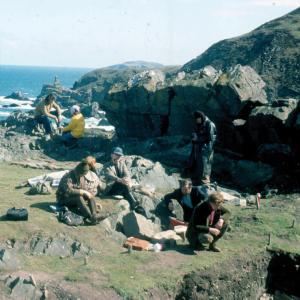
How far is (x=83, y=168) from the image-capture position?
13312 millimetres

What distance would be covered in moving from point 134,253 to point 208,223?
6.19ft

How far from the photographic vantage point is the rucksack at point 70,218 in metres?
12.9

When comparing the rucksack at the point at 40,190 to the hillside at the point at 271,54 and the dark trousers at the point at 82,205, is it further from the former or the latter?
the hillside at the point at 271,54

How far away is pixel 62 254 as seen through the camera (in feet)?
38.3

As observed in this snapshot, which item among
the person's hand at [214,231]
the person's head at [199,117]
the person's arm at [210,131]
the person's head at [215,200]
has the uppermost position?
the person's head at [199,117]

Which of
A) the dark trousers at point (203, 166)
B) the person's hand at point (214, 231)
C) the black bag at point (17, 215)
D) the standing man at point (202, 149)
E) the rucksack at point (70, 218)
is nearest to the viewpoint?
the person's hand at point (214, 231)

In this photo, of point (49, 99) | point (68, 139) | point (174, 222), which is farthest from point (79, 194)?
point (68, 139)

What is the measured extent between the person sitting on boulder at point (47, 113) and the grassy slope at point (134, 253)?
24.6 feet

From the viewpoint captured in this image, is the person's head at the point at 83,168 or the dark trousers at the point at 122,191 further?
the dark trousers at the point at 122,191

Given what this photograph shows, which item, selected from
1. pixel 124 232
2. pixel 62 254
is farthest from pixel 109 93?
pixel 62 254

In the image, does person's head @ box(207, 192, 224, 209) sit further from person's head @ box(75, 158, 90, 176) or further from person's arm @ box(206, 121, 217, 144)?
person's arm @ box(206, 121, 217, 144)

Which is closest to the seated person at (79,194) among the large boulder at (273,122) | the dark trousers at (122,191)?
the dark trousers at (122,191)

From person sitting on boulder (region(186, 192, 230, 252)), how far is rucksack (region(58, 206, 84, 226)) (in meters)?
2.87

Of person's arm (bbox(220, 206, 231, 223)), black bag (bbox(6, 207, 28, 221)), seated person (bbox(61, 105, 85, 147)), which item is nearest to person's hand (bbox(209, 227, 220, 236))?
person's arm (bbox(220, 206, 231, 223))
